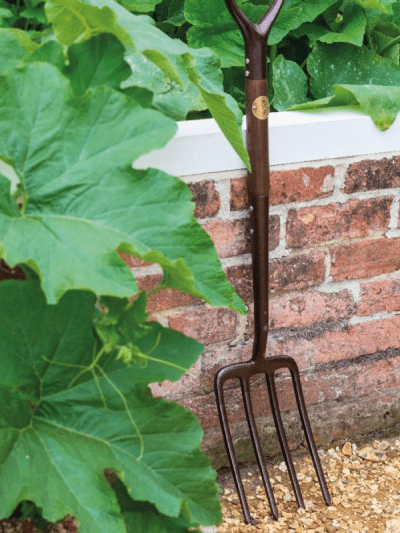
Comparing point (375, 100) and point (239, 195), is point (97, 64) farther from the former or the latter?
point (375, 100)

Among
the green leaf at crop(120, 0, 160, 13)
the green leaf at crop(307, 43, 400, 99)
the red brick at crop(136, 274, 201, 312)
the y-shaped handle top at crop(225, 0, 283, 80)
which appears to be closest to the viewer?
the y-shaped handle top at crop(225, 0, 283, 80)

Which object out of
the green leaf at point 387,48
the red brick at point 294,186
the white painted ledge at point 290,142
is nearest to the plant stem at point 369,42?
the green leaf at point 387,48

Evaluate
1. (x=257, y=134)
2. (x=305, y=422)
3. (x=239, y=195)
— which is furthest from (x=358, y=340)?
(x=257, y=134)

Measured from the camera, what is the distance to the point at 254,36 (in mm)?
1315

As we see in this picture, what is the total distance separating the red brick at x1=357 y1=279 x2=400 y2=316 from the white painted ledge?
0.31m

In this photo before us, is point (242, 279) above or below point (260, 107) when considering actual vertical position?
below

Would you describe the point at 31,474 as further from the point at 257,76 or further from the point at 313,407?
the point at 313,407

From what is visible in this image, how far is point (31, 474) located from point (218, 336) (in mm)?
692

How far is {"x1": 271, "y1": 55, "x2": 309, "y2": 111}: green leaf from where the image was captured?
1.58 meters

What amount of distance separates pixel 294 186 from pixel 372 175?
0.18 meters

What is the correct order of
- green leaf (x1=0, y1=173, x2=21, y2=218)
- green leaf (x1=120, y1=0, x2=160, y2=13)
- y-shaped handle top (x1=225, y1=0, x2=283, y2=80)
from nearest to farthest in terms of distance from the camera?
green leaf (x1=0, y1=173, x2=21, y2=218) < y-shaped handle top (x1=225, y1=0, x2=283, y2=80) < green leaf (x1=120, y1=0, x2=160, y2=13)

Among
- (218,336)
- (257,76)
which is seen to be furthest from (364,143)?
(218,336)

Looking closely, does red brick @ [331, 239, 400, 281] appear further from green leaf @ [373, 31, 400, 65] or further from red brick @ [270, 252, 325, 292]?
green leaf @ [373, 31, 400, 65]

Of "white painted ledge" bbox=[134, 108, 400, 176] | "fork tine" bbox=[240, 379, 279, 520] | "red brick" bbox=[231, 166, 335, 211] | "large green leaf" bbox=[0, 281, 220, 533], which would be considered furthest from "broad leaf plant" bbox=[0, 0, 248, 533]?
"fork tine" bbox=[240, 379, 279, 520]
